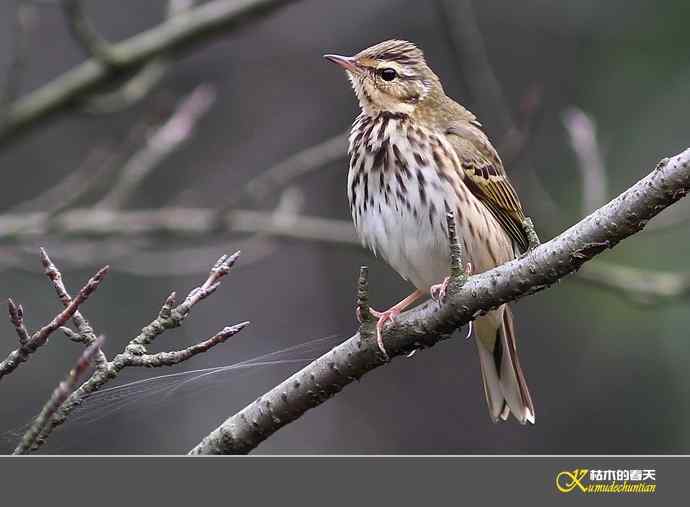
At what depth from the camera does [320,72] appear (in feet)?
44.1

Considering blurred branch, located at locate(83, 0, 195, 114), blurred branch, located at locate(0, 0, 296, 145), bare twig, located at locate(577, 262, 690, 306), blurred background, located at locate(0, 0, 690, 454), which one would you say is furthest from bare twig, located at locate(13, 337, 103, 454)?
blurred background, located at locate(0, 0, 690, 454)

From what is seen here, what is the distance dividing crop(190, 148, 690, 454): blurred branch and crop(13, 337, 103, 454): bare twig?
1.01 metres

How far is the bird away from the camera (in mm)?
5387

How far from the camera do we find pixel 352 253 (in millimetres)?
8758

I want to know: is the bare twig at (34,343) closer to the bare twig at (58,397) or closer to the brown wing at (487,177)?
the bare twig at (58,397)

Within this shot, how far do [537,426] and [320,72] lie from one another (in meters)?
4.77

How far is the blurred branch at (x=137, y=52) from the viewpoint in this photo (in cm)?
672

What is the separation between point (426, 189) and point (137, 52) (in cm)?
229

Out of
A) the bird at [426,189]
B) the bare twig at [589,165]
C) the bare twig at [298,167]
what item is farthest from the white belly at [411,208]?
the bare twig at [589,165]

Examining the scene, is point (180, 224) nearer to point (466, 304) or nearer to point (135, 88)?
point (135, 88)

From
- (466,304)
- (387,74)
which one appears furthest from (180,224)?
(466,304)

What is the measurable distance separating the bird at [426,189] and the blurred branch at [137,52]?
108 cm
